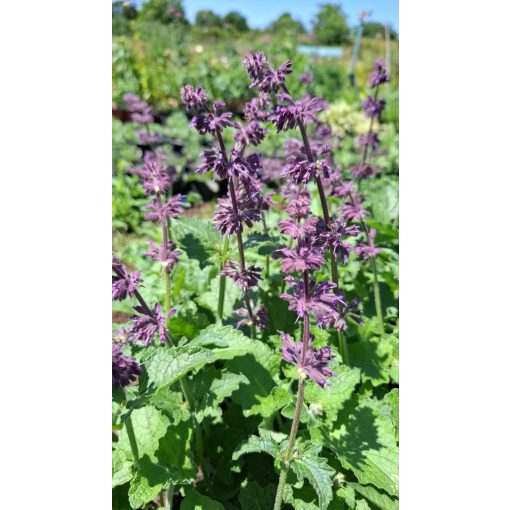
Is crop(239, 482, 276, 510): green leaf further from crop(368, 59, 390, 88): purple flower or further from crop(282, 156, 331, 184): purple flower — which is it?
crop(368, 59, 390, 88): purple flower

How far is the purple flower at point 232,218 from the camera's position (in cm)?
145

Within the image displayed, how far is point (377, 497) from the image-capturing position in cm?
142

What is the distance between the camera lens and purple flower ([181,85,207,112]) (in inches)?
52.2

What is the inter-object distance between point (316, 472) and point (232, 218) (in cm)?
68

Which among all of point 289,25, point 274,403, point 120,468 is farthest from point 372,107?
point 289,25

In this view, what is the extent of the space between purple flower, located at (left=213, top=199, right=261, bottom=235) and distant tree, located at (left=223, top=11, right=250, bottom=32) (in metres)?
9.24

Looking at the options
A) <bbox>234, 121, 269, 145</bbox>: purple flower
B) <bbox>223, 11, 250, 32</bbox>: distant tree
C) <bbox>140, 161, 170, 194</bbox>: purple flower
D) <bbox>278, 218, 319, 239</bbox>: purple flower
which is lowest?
<bbox>278, 218, 319, 239</bbox>: purple flower

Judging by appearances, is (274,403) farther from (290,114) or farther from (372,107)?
(372,107)

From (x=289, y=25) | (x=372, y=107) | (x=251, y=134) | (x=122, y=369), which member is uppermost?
(x=289, y=25)

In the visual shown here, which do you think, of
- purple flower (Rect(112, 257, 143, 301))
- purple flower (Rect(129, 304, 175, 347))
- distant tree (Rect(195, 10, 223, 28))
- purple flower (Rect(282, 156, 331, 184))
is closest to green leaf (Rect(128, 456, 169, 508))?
purple flower (Rect(129, 304, 175, 347))
